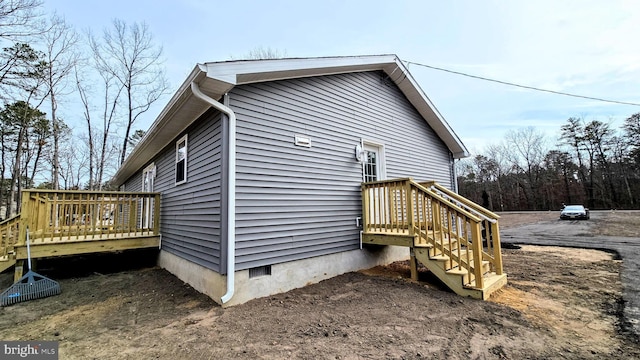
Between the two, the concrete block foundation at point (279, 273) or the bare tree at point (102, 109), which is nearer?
the concrete block foundation at point (279, 273)

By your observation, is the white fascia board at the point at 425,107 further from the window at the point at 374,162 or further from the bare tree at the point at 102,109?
the bare tree at the point at 102,109

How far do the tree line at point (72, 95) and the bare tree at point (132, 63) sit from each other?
52 mm

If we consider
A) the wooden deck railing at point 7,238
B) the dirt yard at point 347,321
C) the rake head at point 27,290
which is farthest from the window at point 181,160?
the wooden deck railing at point 7,238

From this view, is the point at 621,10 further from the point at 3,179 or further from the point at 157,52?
the point at 3,179

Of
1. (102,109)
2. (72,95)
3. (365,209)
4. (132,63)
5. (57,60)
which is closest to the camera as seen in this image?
(365,209)

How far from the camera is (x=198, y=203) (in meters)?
4.86

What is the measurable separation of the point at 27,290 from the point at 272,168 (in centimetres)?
454

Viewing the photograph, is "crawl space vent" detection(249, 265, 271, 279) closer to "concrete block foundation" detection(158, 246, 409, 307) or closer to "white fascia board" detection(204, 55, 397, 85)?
"concrete block foundation" detection(158, 246, 409, 307)

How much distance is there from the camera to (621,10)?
25.0ft

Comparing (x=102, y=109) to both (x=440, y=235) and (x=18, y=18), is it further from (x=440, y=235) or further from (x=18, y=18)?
(x=440, y=235)

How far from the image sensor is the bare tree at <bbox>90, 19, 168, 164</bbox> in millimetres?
17500

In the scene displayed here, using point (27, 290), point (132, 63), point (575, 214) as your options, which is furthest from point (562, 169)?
point (132, 63)

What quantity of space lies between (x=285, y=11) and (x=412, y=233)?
911cm

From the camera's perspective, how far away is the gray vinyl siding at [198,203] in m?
4.25
